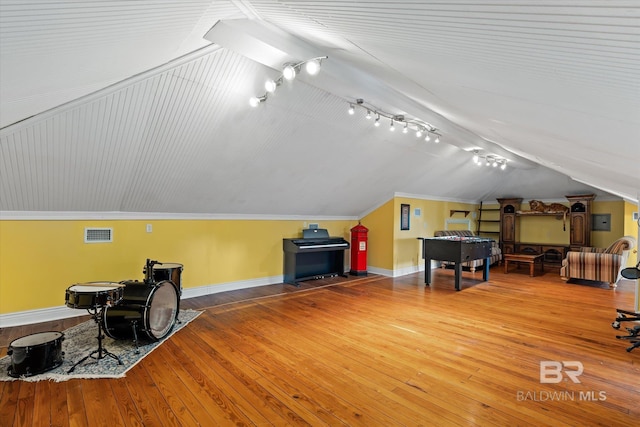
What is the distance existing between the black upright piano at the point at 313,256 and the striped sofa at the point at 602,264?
4835mm

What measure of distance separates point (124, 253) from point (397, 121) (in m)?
4.47

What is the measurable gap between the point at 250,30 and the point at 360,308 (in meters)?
3.87

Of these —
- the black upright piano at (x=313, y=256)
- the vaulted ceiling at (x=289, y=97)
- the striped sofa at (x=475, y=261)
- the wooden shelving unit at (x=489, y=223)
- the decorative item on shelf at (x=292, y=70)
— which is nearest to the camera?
the vaulted ceiling at (x=289, y=97)

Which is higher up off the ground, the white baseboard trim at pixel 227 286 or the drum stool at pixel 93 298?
the drum stool at pixel 93 298

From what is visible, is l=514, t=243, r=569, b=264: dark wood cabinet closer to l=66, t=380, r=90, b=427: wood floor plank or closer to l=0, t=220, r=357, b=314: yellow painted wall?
l=0, t=220, r=357, b=314: yellow painted wall

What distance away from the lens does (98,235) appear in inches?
174

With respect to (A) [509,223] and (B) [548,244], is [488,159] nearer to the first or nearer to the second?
(A) [509,223]

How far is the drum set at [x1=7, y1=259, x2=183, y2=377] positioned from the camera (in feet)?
8.84

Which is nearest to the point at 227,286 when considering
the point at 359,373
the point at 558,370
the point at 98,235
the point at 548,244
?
the point at 98,235

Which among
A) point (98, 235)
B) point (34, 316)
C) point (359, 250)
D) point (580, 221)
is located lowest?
point (34, 316)

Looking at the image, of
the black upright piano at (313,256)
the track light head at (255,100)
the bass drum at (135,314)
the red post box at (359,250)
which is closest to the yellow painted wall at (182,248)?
the black upright piano at (313,256)

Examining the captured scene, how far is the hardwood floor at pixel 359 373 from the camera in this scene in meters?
2.24

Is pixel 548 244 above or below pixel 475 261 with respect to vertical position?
above

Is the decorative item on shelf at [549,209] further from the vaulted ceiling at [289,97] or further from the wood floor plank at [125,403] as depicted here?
the wood floor plank at [125,403]
